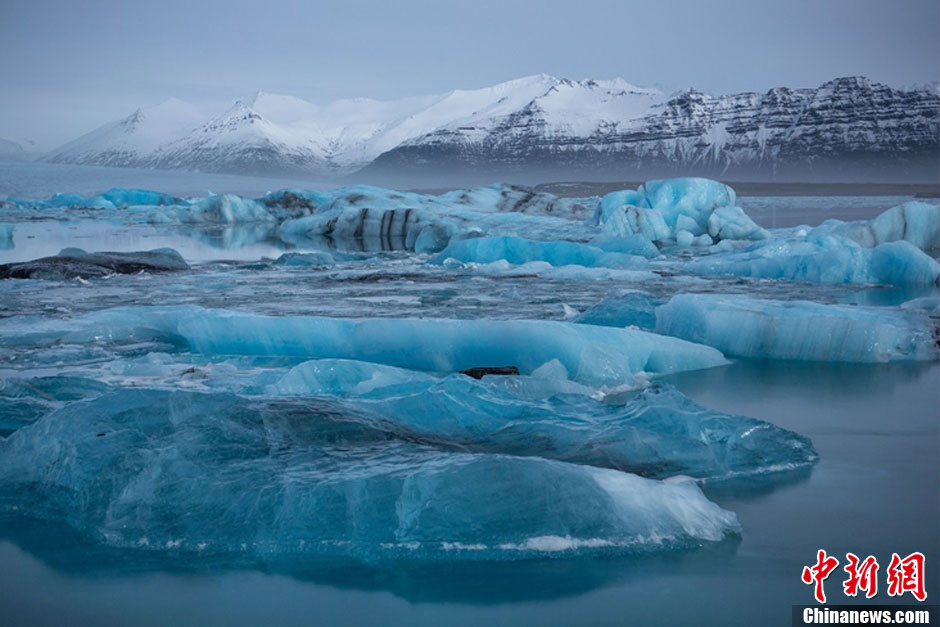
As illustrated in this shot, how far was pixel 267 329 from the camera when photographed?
17.3 ft

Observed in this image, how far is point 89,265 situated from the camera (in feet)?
34.1

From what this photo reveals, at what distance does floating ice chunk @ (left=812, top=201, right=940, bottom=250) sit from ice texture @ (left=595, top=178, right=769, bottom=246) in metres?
2.20

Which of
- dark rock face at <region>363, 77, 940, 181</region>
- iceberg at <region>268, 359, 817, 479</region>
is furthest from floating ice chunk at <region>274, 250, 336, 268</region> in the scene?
dark rock face at <region>363, 77, 940, 181</region>

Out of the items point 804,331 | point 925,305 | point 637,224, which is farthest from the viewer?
point 637,224

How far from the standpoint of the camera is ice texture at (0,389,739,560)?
2418 mm

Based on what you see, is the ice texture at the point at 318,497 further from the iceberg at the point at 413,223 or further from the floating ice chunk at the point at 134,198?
the floating ice chunk at the point at 134,198

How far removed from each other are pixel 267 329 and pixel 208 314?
46 cm

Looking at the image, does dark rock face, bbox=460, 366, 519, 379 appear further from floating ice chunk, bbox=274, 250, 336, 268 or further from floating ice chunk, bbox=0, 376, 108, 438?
floating ice chunk, bbox=274, 250, 336, 268

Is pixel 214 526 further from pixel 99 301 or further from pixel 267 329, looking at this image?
pixel 99 301

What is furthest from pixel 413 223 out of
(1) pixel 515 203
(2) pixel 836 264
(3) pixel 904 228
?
(2) pixel 836 264

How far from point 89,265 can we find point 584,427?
852 centimetres

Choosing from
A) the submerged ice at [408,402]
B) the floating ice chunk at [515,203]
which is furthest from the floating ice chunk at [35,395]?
Answer: the floating ice chunk at [515,203]

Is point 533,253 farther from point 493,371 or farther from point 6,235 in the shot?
point 6,235

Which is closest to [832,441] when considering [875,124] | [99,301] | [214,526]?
[214,526]
